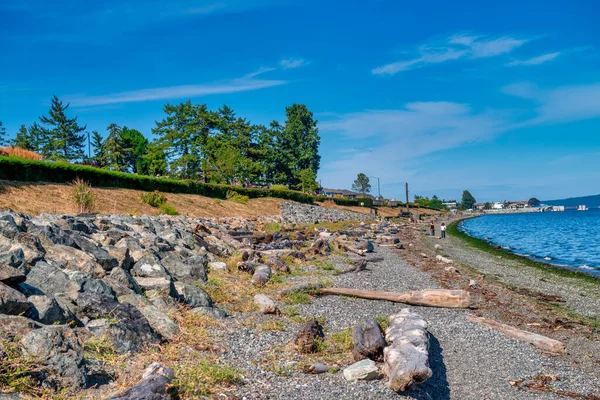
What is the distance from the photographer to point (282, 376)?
5992 mm

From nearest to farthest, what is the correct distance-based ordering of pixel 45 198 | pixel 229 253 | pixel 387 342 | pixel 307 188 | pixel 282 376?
pixel 282 376 → pixel 387 342 → pixel 229 253 → pixel 45 198 → pixel 307 188

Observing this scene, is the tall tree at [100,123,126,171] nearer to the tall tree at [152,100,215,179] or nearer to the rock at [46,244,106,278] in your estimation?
the tall tree at [152,100,215,179]

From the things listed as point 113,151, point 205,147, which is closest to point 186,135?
point 205,147

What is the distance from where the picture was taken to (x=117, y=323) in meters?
6.12

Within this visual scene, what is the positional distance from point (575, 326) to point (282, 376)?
8.08 metres

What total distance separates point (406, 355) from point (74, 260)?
6432 millimetres

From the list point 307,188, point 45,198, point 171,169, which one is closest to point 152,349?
point 45,198

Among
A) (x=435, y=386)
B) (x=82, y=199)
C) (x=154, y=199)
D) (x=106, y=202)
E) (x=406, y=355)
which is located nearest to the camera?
(x=406, y=355)

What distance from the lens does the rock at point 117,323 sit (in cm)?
586

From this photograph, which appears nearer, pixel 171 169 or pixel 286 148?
pixel 171 169

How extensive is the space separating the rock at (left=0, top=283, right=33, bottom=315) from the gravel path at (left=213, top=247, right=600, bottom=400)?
9.55 feet

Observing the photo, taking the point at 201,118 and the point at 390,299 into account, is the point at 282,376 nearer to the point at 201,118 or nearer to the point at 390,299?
the point at 390,299

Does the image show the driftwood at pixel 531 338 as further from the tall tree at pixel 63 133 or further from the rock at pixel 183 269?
the tall tree at pixel 63 133

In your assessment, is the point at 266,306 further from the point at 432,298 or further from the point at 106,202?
the point at 106,202
